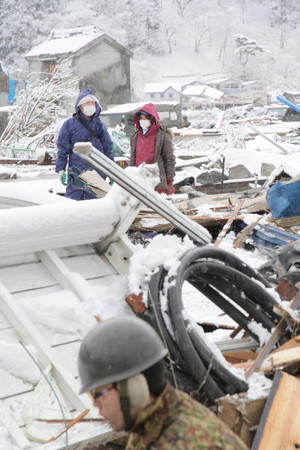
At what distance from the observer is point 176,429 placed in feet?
4.50

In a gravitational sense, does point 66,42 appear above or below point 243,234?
above

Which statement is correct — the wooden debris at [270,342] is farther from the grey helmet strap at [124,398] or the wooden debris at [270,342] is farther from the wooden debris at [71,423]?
the grey helmet strap at [124,398]

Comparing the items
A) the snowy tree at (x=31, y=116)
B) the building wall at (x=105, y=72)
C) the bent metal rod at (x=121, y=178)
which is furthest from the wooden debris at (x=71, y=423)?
the building wall at (x=105, y=72)

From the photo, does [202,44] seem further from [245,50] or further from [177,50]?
[245,50]

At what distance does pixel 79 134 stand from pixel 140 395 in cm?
513

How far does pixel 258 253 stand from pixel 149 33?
101m

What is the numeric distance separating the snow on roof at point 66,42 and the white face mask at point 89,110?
4243 centimetres

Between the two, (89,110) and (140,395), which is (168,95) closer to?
(89,110)

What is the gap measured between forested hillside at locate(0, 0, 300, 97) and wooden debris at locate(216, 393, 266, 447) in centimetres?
8157

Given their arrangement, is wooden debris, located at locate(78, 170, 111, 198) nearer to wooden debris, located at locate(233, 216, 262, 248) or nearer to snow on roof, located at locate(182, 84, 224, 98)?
wooden debris, located at locate(233, 216, 262, 248)

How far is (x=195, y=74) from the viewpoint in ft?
309

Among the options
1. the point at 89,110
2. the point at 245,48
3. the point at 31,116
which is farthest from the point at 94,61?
the point at 245,48

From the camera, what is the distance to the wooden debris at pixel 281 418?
2.65 meters

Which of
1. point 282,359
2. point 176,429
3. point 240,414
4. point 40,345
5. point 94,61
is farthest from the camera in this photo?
point 94,61
